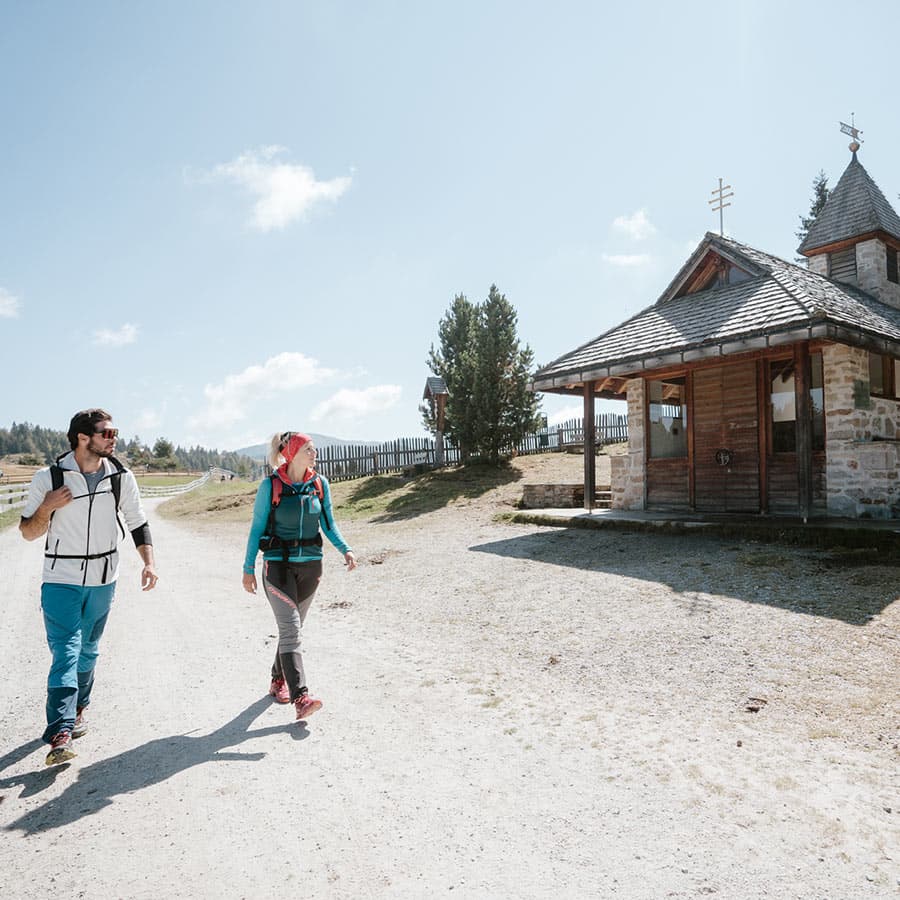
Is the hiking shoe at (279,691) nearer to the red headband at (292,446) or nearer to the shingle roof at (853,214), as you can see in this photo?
the red headband at (292,446)

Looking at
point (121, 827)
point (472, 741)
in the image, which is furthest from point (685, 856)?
point (121, 827)

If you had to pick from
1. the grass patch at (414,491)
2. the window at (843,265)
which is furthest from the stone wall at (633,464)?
the window at (843,265)

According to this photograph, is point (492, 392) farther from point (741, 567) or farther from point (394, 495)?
point (741, 567)

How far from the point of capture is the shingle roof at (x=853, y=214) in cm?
1368

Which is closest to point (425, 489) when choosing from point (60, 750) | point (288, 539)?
point (288, 539)

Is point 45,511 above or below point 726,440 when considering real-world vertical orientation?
below

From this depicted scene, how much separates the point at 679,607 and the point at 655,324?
7.32 meters

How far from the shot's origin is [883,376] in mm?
10758

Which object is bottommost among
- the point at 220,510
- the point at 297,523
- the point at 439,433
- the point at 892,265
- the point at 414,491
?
the point at 220,510

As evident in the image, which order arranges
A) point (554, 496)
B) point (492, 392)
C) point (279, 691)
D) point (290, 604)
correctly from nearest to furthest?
point (290, 604)
point (279, 691)
point (554, 496)
point (492, 392)

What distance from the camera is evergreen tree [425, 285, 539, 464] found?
22188mm

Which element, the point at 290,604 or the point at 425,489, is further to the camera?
the point at 425,489

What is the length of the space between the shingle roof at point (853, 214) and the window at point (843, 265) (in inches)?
16.6

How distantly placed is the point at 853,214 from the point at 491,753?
15.8 metres
